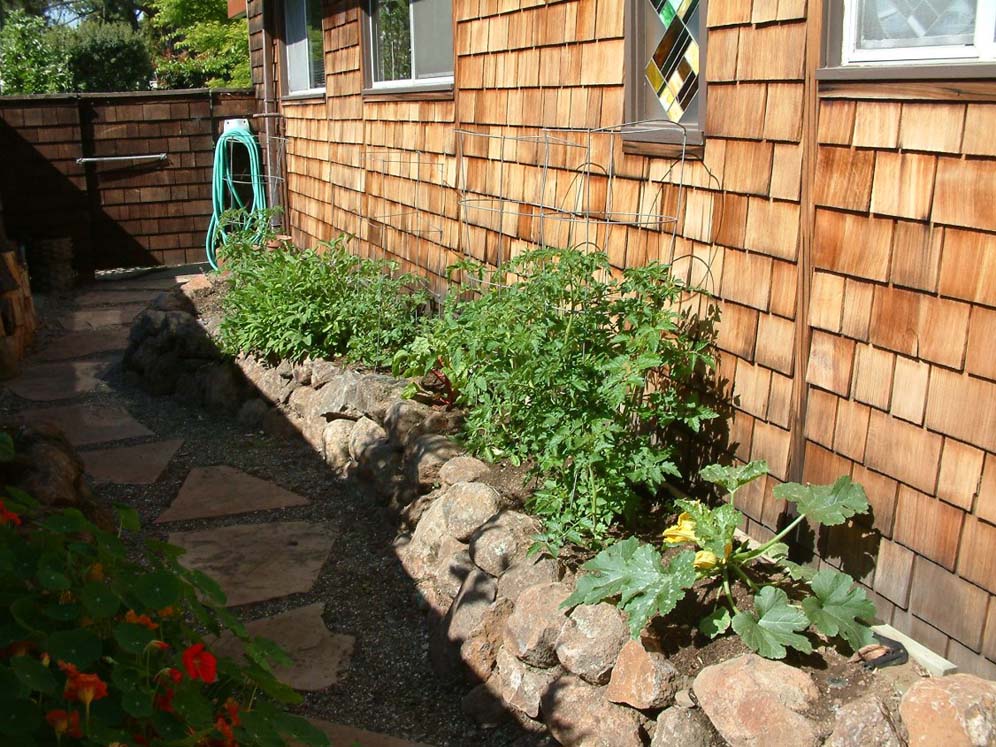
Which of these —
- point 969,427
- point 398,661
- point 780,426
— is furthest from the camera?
point 398,661

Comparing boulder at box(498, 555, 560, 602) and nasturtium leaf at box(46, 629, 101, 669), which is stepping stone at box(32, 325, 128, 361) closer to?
boulder at box(498, 555, 560, 602)

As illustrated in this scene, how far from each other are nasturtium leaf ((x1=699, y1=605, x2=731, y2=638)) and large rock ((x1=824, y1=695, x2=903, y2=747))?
407 mm

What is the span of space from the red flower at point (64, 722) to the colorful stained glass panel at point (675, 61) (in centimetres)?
275

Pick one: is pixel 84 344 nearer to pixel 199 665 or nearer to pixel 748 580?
pixel 748 580

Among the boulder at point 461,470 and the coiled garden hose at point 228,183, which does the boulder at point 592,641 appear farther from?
the coiled garden hose at point 228,183

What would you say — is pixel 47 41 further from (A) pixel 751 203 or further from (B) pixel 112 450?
(A) pixel 751 203

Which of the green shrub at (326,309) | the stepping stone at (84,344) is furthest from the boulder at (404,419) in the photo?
the stepping stone at (84,344)

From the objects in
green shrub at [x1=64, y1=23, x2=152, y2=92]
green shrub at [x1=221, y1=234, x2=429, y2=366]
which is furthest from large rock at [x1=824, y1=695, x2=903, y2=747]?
green shrub at [x1=64, y1=23, x2=152, y2=92]

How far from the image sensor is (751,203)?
121 inches

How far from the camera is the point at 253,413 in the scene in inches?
229

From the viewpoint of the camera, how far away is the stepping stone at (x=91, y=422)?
5.53m

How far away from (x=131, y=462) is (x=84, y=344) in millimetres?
2627

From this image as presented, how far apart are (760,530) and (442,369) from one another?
2.01 m

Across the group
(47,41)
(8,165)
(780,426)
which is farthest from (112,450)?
(47,41)
